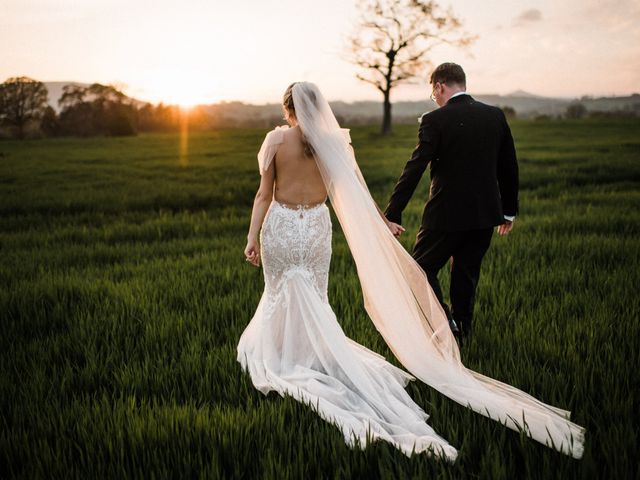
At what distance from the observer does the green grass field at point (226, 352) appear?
9.50 ft

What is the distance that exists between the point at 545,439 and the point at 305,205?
237cm

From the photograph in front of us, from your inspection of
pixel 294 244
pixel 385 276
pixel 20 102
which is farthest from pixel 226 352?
pixel 20 102

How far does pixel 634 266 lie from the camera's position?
21.3ft

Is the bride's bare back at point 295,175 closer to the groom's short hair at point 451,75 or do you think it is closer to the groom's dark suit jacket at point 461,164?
the groom's dark suit jacket at point 461,164

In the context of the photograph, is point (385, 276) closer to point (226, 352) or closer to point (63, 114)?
point (226, 352)

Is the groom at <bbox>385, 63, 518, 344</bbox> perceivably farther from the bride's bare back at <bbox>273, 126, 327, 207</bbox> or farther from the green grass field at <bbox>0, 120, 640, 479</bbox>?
the green grass field at <bbox>0, 120, 640, 479</bbox>

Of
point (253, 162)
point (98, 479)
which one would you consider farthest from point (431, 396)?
point (253, 162)

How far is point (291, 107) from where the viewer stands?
158 inches

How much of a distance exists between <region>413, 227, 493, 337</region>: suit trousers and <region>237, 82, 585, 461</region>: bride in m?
0.45

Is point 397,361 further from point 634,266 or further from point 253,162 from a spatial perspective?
point 253,162

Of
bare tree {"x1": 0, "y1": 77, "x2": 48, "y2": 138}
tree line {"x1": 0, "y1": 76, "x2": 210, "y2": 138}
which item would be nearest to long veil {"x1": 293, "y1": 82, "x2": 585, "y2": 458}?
tree line {"x1": 0, "y1": 76, "x2": 210, "y2": 138}

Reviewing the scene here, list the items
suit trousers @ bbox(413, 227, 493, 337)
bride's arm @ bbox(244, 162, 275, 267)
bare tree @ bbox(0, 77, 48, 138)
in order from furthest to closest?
bare tree @ bbox(0, 77, 48, 138) → suit trousers @ bbox(413, 227, 493, 337) → bride's arm @ bbox(244, 162, 275, 267)

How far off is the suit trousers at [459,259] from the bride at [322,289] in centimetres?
45

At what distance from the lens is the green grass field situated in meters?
2.90
